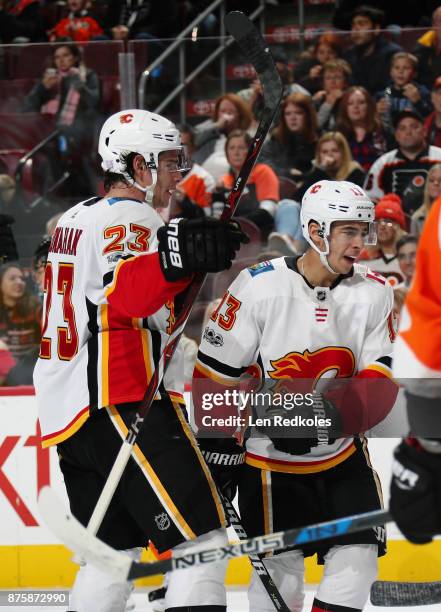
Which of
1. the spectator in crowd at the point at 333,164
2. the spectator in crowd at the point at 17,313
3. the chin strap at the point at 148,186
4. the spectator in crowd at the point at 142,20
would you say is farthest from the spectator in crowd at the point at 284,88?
the chin strap at the point at 148,186

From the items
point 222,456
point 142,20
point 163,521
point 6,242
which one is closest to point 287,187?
A: point 6,242


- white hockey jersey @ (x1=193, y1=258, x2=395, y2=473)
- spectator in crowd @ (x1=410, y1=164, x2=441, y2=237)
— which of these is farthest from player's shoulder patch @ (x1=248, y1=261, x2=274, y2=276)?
spectator in crowd @ (x1=410, y1=164, x2=441, y2=237)

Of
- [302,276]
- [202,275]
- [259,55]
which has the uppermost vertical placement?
[259,55]

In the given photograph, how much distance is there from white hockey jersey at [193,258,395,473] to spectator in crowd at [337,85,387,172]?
75.1 inches

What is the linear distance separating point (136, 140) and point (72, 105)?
2.34m

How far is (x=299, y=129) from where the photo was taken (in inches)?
197

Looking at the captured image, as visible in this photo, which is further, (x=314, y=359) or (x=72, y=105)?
(x=72, y=105)

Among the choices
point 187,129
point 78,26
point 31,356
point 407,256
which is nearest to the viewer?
point 31,356

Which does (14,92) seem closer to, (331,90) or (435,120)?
(331,90)

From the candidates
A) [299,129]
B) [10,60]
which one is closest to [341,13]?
[299,129]

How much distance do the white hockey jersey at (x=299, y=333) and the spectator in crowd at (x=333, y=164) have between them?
184 centimetres

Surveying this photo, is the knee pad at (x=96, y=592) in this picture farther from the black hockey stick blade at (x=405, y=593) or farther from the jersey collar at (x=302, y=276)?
the black hockey stick blade at (x=405, y=593)

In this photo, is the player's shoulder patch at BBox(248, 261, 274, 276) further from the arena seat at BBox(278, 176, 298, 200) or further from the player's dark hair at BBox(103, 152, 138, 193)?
the arena seat at BBox(278, 176, 298, 200)

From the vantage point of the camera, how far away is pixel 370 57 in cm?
486
